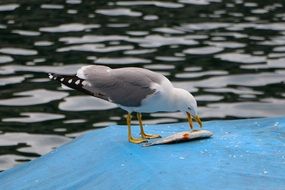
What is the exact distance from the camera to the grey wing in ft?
18.5

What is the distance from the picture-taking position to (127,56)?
13.0 metres

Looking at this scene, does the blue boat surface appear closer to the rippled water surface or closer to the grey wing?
the grey wing

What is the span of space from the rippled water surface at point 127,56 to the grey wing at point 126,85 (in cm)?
366

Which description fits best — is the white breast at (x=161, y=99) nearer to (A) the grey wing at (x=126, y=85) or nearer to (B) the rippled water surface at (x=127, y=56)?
(A) the grey wing at (x=126, y=85)

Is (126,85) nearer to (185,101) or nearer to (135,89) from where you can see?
(135,89)

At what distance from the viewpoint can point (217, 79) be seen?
39.7 ft

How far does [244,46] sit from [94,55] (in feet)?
7.41

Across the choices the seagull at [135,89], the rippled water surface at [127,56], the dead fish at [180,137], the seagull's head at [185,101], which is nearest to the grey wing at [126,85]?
the seagull at [135,89]

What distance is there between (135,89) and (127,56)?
732 centimetres

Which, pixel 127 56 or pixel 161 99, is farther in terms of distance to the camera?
pixel 127 56

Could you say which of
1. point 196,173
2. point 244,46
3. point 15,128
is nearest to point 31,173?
point 196,173

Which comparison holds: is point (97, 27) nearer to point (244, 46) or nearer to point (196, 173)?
point (244, 46)

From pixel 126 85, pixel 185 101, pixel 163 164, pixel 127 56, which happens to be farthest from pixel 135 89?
pixel 127 56

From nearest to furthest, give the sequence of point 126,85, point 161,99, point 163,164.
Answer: point 163,164, point 161,99, point 126,85
